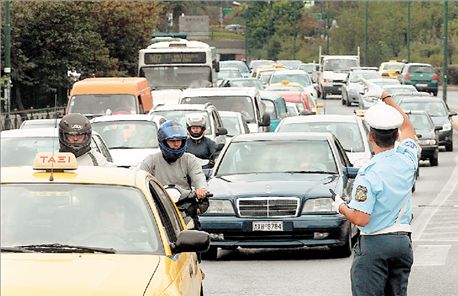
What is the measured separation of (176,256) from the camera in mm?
8367

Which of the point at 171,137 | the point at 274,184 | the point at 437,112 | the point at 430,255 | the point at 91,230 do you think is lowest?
the point at 437,112

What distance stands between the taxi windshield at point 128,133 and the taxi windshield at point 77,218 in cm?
1483

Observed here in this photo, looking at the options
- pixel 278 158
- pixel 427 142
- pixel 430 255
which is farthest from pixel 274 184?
pixel 427 142

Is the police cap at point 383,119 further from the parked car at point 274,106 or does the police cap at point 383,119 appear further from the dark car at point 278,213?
the parked car at point 274,106

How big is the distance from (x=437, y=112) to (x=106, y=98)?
13023 mm

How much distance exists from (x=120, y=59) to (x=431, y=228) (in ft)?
141

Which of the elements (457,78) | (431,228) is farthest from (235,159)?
(457,78)

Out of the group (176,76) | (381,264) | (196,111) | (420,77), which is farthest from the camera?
(420,77)

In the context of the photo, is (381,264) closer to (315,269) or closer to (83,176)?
(83,176)

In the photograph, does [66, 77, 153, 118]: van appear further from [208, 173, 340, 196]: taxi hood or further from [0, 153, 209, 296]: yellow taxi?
[0, 153, 209, 296]: yellow taxi

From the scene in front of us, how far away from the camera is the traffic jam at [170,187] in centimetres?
790

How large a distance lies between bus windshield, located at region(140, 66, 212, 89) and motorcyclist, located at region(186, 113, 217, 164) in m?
23.0

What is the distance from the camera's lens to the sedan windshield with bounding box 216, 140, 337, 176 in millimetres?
17614

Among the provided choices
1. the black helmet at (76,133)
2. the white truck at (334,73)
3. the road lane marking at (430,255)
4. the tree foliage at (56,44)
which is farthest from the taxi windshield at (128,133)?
the white truck at (334,73)
